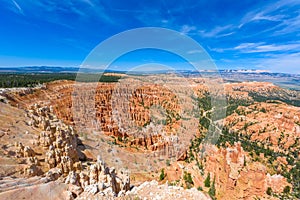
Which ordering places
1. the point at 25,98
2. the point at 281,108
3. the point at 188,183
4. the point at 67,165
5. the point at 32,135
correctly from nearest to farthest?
the point at 67,165
the point at 188,183
the point at 32,135
the point at 25,98
the point at 281,108

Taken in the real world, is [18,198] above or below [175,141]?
above

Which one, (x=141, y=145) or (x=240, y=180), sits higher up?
(x=240, y=180)

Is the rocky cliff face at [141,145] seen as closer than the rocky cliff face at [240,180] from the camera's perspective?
Yes

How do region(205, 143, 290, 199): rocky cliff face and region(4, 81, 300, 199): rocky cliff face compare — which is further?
region(205, 143, 290, 199): rocky cliff face

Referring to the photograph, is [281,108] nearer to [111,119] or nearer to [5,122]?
[111,119]

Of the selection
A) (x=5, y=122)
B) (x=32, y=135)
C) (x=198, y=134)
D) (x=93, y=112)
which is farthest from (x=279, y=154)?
(x=5, y=122)

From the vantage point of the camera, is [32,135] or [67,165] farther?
[32,135]

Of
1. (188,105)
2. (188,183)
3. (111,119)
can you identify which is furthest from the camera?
(188,105)

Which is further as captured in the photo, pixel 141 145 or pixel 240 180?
pixel 141 145

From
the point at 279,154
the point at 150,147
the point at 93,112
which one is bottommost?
the point at 279,154

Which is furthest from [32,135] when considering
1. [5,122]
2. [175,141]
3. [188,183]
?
[175,141]
